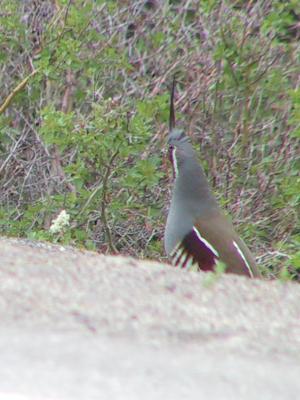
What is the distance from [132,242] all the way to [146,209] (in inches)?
13.2

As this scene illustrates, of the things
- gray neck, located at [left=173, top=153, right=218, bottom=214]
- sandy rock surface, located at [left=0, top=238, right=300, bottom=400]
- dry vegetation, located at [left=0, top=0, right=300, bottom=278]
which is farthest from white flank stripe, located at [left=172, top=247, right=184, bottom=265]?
dry vegetation, located at [left=0, top=0, right=300, bottom=278]

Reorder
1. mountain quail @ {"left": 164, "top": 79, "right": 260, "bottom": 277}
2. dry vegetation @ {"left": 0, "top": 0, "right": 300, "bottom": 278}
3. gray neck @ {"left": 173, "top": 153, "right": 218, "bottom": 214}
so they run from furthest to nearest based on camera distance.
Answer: dry vegetation @ {"left": 0, "top": 0, "right": 300, "bottom": 278}
gray neck @ {"left": 173, "top": 153, "right": 218, "bottom": 214}
mountain quail @ {"left": 164, "top": 79, "right": 260, "bottom": 277}

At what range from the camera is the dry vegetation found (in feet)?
40.7

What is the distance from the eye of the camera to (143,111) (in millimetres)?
12227

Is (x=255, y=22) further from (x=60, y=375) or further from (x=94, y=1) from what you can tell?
(x=60, y=375)

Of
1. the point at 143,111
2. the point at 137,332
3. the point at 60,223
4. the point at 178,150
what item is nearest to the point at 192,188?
the point at 178,150

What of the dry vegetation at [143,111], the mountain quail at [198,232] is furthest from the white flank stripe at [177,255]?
the dry vegetation at [143,111]

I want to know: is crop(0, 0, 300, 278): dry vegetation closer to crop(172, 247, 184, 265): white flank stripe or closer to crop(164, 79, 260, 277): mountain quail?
crop(164, 79, 260, 277): mountain quail

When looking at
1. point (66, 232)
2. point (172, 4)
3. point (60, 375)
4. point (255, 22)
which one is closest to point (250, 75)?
point (255, 22)

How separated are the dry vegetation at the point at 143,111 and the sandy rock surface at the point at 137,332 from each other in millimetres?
3969

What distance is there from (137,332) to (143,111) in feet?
18.5

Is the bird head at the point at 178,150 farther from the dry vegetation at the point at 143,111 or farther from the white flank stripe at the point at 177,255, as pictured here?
the dry vegetation at the point at 143,111

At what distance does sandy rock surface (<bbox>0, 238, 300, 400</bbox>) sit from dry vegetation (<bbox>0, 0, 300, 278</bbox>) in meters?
3.97

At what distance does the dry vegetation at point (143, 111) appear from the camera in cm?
1241
